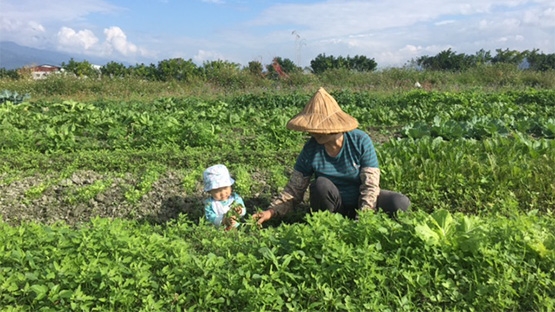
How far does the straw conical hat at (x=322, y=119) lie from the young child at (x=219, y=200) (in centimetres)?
84

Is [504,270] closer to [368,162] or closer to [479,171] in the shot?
[368,162]

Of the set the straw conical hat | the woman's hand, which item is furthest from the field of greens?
the straw conical hat

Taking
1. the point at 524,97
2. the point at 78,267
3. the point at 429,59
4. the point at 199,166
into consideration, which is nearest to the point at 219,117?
the point at 199,166

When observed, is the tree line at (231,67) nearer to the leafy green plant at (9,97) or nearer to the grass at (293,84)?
the grass at (293,84)

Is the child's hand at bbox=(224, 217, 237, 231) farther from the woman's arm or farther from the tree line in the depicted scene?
the tree line

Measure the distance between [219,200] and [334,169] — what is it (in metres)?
1.12

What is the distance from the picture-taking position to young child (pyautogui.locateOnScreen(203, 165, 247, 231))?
398 cm

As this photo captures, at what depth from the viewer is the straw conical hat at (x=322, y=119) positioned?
11.9 feet

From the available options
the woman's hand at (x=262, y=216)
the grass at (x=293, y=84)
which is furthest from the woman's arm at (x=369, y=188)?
the grass at (x=293, y=84)

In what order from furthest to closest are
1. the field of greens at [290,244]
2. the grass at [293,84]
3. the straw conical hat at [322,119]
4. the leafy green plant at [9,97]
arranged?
the grass at [293,84] → the leafy green plant at [9,97] → the straw conical hat at [322,119] → the field of greens at [290,244]

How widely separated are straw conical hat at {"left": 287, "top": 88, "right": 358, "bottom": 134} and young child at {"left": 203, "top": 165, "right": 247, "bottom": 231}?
2.76 ft

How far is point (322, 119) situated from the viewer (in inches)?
146

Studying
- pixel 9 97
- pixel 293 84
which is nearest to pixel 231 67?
pixel 293 84

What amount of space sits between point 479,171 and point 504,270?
234cm
